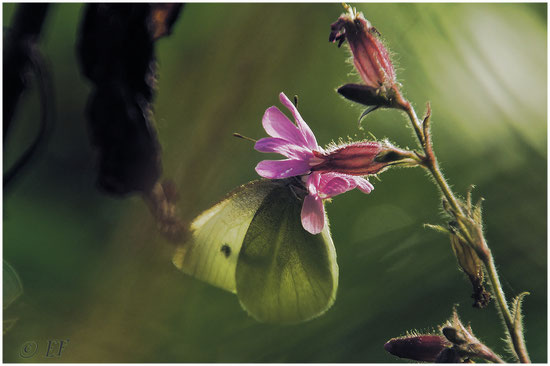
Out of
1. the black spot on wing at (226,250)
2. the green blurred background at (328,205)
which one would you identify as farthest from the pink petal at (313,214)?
the green blurred background at (328,205)

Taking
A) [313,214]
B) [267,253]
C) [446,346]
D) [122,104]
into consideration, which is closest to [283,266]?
[267,253]

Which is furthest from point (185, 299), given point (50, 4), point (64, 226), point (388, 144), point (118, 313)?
point (50, 4)

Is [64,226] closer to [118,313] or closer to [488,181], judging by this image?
[118,313]

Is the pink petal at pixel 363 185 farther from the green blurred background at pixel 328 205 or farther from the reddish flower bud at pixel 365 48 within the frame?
the green blurred background at pixel 328 205

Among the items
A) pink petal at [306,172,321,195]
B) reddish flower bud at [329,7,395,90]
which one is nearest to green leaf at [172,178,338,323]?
pink petal at [306,172,321,195]

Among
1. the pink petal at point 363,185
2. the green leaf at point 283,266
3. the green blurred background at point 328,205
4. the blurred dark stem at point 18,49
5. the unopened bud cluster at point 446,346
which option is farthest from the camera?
the green blurred background at point 328,205

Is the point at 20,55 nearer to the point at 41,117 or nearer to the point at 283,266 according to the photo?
the point at 41,117
